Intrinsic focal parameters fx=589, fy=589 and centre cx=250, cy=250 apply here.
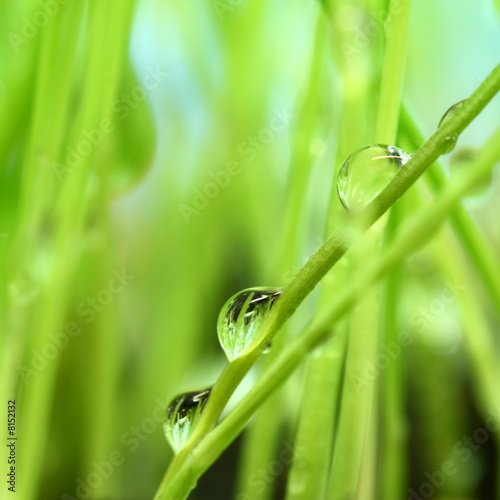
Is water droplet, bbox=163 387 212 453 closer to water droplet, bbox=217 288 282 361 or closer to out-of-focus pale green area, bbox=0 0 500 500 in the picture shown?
water droplet, bbox=217 288 282 361

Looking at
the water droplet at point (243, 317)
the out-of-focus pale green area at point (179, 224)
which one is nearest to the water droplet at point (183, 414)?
the water droplet at point (243, 317)

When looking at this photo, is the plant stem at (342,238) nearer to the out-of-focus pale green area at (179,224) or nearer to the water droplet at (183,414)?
the water droplet at (183,414)

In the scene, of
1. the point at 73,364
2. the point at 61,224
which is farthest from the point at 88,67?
the point at 73,364

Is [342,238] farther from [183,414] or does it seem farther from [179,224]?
[179,224]

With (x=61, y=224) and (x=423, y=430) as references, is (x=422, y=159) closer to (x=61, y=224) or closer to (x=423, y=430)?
(x=61, y=224)

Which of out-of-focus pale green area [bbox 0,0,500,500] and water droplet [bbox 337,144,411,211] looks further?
out-of-focus pale green area [bbox 0,0,500,500]

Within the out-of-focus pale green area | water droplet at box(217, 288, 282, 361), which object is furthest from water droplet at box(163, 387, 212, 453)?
the out-of-focus pale green area
